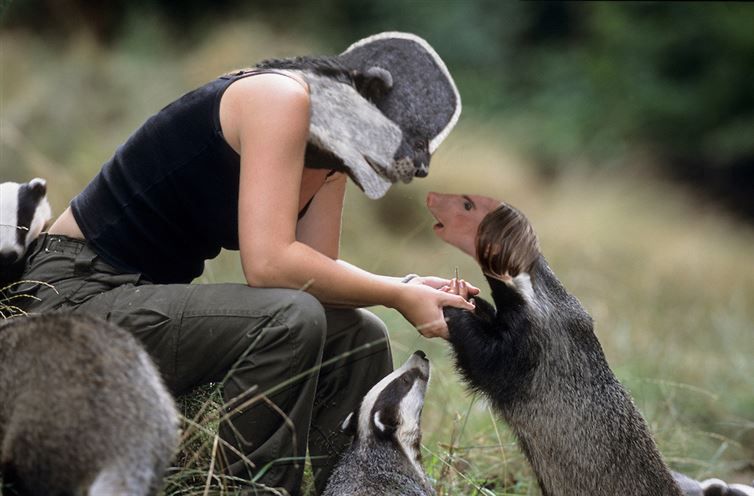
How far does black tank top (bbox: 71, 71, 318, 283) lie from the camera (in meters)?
4.04

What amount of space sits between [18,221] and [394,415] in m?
1.63

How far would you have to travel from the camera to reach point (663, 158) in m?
15.8

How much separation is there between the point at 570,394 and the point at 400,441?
710mm

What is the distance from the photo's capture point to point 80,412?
2986 millimetres

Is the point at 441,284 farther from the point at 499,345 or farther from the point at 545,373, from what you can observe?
the point at 545,373

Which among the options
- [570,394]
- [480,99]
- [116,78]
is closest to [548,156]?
[480,99]

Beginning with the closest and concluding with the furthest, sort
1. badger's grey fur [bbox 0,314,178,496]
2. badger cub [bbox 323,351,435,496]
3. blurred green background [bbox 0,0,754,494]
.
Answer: badger's grey fur [bbox 0,314,178,496] < badger cub [bbox 323,351,435,496] < blurred green background [bbox 0,0,754,494]

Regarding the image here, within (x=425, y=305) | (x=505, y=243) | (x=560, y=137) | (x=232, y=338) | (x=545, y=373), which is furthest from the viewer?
(x=560, y=137)

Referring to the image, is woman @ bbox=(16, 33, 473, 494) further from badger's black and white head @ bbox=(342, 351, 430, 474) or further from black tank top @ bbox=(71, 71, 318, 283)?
badger's black and white head @ bbox=(342, 351, 430, 474)

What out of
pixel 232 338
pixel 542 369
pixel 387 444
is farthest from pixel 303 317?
pixel 542 369

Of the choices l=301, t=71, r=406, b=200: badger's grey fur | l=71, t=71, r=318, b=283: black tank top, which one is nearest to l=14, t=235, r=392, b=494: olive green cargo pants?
l=71, t=71, r=318, b=283: black tank top

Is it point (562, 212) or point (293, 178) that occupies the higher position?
point (293, 178)

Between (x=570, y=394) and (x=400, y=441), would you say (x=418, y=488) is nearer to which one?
(x=400, y=441)

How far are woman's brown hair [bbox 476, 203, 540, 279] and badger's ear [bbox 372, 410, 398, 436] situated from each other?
696 mm
